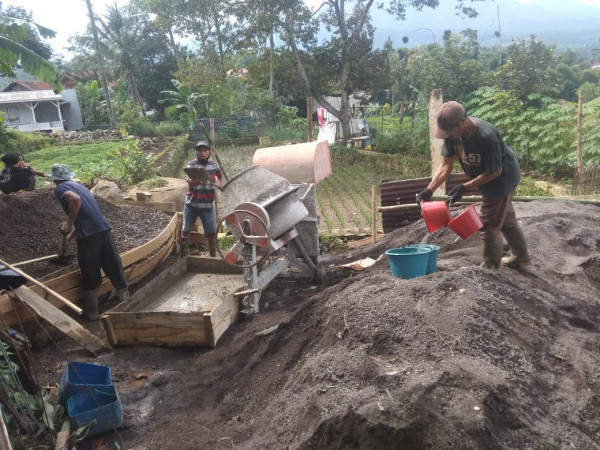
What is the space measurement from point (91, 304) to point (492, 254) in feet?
13.8

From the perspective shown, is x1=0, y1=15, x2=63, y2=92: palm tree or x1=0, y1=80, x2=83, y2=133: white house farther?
x1=0, y1=80, x2=83, y2=133: white house

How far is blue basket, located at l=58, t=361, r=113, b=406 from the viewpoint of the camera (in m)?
3.44

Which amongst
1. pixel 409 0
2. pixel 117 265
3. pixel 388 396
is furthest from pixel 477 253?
pixel 409 0

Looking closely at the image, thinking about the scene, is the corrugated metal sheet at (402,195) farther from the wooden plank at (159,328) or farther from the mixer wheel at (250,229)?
the wooden plank at (159,328)

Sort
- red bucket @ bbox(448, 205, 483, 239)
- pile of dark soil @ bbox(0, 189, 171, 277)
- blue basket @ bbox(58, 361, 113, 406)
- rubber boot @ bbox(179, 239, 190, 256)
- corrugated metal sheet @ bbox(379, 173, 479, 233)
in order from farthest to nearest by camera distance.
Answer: corrugated metal sheet @ bbox(379, 173, 479, 233), rubber boot @ bbox(179, 239, 190, 256), pile of dark soil @ bbox(0, 189, 171, 277), red bucket @ bbox(448, 205, 483, 239), blue basket @ bbox(58, 361, 113, 406)

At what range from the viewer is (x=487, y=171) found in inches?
170

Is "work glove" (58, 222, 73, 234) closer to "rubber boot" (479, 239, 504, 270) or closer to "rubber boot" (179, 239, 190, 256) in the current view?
"rubber boot" (179, 239, 190, 256)

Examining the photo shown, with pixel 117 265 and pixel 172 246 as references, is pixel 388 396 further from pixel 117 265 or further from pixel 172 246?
pixel 172 246

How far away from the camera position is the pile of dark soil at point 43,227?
586cm

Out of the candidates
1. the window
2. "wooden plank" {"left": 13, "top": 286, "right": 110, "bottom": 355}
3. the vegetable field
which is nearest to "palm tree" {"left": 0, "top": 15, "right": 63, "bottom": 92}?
"wooden plank" {"left": 13, "top": 286, "right": 110, "bottom": 355}

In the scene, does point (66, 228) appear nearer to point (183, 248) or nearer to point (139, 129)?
point (183, 248)

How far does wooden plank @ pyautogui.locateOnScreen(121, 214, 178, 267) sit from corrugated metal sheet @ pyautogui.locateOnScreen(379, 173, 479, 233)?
346 cm

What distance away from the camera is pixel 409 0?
22.1 m

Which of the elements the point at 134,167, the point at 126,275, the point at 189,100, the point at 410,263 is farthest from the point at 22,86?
the point at 410,263
